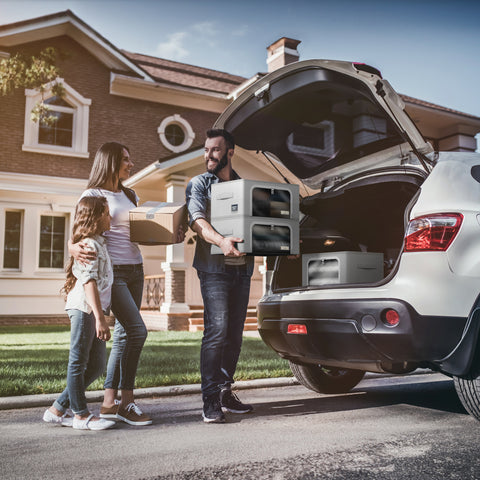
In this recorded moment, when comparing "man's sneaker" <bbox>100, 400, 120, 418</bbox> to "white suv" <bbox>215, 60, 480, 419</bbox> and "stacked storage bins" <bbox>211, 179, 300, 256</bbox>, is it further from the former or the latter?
"stacked storage bins" <bbox>211, 179, 300, 256</bbox>

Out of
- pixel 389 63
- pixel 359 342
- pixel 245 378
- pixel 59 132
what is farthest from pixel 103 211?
pixel 59 132

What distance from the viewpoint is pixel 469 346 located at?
364 centimetres

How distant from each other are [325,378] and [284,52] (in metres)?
15.1

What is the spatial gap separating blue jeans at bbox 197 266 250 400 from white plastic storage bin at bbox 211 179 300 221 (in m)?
0.50

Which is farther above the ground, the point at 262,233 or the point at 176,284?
the point at 262,233

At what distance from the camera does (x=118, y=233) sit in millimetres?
4387

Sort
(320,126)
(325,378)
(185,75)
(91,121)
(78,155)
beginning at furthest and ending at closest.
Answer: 1. (185,75)
2. (91,121)
3. (78,155)
4. (325,378)
5. (320,126)

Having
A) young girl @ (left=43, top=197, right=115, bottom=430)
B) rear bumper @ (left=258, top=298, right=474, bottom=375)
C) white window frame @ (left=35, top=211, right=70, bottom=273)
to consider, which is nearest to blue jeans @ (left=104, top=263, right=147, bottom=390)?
young girl @ (left=43, top=197, right=115, bottom=430)

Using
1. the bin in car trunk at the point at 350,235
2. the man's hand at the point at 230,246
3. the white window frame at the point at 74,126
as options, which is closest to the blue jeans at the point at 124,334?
the man's hand at the point at 230,246

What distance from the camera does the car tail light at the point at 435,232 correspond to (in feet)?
12.1

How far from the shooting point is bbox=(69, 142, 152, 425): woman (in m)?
4.32

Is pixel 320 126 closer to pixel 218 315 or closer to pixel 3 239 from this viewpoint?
pixel 218 315

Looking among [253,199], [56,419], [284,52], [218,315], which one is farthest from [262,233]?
[284,52]

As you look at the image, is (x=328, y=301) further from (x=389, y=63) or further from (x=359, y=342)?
(x=389, y=63)
